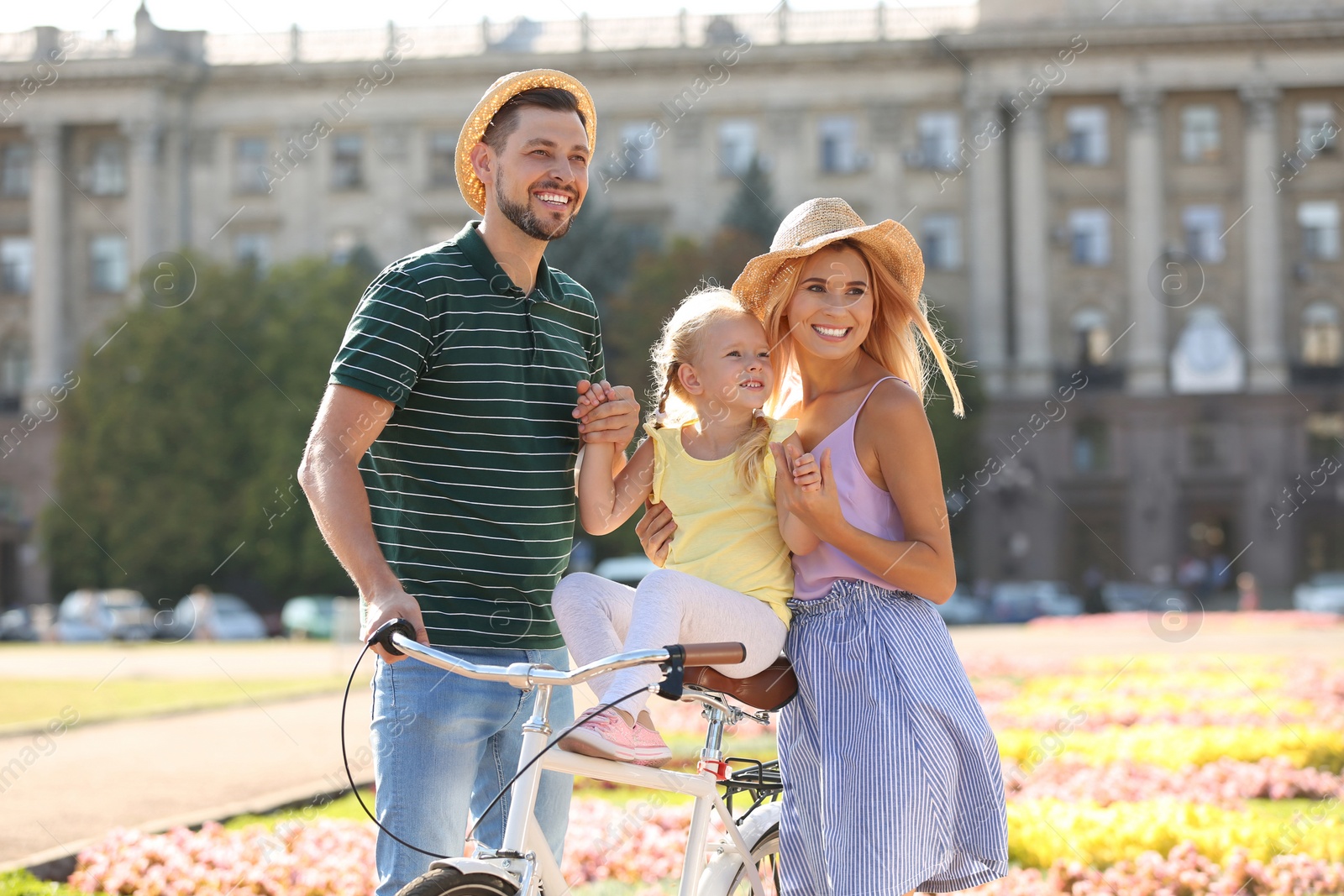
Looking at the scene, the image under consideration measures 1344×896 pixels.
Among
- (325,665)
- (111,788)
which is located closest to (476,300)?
(111,788)

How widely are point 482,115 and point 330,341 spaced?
129 feet

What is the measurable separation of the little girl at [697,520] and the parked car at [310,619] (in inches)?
1274

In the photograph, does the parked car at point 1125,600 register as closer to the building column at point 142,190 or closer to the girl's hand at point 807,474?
the building column at point 142,190

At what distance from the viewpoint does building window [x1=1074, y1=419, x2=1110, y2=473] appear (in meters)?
48.3

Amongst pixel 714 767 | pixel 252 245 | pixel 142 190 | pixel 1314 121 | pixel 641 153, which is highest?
pixel 1314 121

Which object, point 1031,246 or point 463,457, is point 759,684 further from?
point 1031,246

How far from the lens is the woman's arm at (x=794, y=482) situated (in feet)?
11.3

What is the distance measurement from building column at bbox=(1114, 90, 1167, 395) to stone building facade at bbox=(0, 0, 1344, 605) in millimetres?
93

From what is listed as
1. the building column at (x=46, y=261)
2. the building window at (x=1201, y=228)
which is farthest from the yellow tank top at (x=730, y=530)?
the building column at (x=46, y=261)

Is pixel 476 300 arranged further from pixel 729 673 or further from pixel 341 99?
pixel 341 99

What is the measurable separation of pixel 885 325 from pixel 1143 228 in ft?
159

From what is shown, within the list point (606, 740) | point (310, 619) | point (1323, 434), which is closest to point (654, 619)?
point (606, 740)

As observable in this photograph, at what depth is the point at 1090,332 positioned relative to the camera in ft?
164

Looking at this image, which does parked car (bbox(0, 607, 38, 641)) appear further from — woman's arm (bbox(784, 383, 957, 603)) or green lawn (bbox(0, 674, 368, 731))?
woman's arm (bbox(784, 383, 957, 603))
